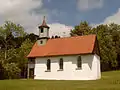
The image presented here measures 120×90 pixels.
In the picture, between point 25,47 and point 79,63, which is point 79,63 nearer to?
point 79,63

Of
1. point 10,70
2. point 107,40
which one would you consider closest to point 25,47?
point 10,70

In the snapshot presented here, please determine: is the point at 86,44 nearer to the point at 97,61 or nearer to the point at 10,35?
the point at 97,61

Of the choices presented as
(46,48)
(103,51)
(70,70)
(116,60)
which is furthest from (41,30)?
(116,60)

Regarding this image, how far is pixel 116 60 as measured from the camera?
70875mm

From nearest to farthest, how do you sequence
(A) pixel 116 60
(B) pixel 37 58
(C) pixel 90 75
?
(C) pixel 90 75
(B) pixel 37 58
(A) pixel 116 60

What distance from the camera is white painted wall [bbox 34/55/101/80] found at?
41.5 metres

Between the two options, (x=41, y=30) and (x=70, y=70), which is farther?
(x=41, y=30)

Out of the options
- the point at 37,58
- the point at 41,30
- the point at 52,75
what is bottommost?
the point at 52,75

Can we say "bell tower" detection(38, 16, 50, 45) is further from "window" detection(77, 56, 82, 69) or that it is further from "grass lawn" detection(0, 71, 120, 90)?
"grass lawn" detection(0, 71, 120, 90)

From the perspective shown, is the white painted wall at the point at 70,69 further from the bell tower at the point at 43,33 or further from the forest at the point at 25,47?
the forest at the point at 25,47

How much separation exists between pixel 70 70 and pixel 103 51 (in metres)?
25.8

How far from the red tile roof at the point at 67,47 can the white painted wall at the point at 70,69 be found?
1021 millimetres

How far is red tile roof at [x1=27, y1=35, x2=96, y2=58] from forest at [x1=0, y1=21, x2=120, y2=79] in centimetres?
959

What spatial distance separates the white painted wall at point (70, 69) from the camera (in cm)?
4147
